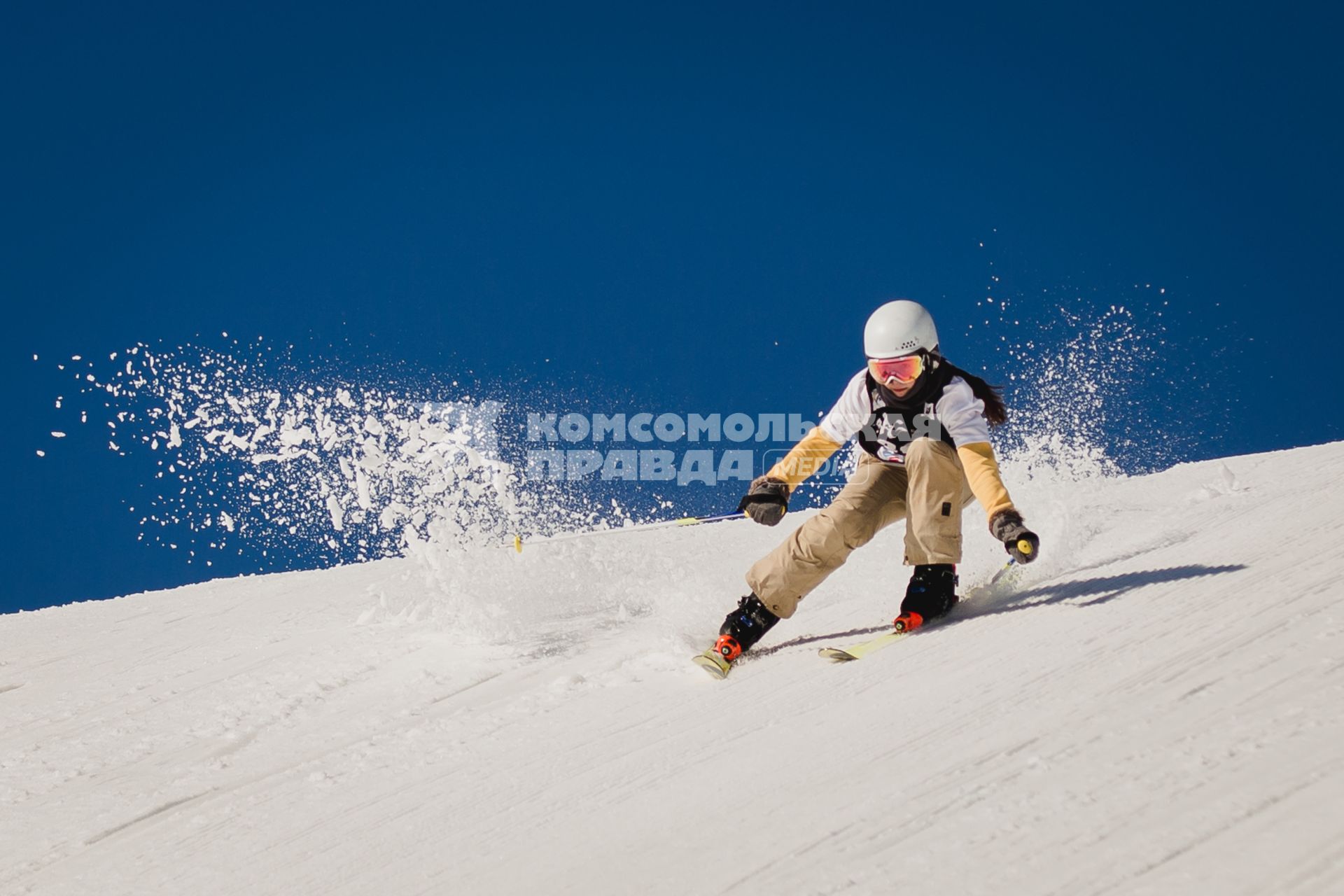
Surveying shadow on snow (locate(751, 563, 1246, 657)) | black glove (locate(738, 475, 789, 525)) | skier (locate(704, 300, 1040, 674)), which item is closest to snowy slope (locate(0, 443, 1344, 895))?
shadow on snow (locate(751, 563, 1246, 657))

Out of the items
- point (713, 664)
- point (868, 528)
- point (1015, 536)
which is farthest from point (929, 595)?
point (713, 664)

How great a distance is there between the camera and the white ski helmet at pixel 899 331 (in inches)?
132

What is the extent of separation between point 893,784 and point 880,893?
0.41 metres

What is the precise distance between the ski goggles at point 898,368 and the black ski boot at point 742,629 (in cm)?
92

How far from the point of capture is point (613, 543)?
228 inches

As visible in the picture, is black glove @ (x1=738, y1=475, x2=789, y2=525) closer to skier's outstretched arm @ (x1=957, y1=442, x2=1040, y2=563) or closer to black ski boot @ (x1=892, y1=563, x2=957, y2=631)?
black ski boot @ (x1=892, y1=563, x2=957, y2=631)

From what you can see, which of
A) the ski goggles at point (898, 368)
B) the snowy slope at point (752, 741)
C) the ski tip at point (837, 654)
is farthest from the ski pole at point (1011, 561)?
the ski goggles at point (898, 368)

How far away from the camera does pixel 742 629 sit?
335 centimetres

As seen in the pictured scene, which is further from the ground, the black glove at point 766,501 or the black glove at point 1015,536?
the black glove at point 766,501

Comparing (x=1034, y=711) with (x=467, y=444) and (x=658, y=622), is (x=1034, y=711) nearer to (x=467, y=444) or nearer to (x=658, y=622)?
(x=658, y=622)

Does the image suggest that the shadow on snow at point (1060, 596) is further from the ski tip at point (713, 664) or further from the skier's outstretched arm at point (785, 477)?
the skier's outstretched arm at point (785, 477)

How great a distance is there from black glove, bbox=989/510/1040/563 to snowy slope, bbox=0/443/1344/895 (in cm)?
23

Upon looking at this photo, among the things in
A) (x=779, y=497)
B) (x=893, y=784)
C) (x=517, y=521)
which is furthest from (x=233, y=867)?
(x=517, y=521)

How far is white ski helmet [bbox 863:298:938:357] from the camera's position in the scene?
3.35 metres
